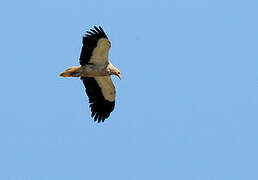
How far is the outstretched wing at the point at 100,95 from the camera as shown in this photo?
28375mm

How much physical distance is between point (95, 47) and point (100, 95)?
2354mm

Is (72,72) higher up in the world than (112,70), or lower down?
lower down

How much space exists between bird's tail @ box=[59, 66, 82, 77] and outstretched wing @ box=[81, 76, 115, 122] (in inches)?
27.1

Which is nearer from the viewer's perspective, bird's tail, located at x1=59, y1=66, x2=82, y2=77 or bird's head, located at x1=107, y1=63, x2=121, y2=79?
bird's tail, located at x1=59, y1=66, x2=82, y2=77

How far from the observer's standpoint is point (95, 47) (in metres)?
27.2

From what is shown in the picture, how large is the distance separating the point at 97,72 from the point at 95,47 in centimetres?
105

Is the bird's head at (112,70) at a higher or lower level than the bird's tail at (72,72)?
higher

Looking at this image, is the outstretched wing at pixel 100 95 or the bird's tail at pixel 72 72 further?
the outstretched wing at pixel 100 95

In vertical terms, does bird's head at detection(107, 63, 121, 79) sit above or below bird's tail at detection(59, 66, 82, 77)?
above

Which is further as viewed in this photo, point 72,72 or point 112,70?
point 112,70

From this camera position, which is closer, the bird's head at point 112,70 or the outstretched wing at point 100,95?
the bird's head at point 112,70

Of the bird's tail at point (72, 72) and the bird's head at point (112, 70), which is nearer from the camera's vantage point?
the bird's tail at point (72, 72)

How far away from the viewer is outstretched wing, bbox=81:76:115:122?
28.4m

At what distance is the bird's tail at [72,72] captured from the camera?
27.5 m
